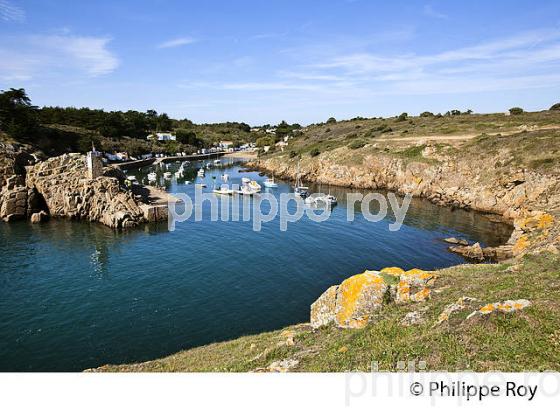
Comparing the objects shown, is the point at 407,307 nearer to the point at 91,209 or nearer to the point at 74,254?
the point at 74,254

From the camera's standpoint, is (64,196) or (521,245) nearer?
(521,245)

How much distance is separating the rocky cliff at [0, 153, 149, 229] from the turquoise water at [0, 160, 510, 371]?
291cm

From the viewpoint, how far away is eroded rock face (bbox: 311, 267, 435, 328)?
1733 centimetres

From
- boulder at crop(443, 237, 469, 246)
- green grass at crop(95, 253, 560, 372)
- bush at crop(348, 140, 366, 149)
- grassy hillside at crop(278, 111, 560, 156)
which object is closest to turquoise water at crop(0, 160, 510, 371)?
boulder at crop(443, 237, 469, 246)

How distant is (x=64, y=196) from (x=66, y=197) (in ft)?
2.56

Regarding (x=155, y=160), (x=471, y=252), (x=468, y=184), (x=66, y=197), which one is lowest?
(x=471, y=252)

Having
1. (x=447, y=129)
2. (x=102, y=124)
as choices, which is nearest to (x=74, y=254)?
(x=447, y=129)

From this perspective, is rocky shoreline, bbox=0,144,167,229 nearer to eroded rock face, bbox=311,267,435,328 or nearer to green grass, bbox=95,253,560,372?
green grass, bbox=95,253,560,372

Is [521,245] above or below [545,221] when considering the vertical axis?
below

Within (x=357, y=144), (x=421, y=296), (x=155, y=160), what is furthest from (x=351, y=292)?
(x=155, y=160)

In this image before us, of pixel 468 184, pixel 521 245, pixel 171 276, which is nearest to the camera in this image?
pixel 171 276

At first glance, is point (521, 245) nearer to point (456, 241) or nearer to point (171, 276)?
point (456, 241)

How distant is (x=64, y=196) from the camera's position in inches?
2576

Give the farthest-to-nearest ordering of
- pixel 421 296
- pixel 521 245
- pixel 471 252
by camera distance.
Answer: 1. pixel 471 252
2. pixel 521 245
3. pixel 421 296
